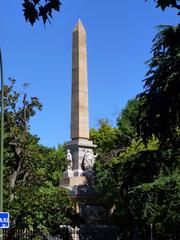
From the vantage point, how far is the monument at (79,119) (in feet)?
101

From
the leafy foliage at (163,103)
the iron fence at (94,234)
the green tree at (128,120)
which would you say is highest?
the green tree at (128,120)

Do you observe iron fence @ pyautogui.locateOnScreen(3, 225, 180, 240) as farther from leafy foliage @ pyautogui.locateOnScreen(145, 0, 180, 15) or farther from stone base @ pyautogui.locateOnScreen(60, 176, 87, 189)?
leafy foliage @ pyautogui.locateOnScreen(145, 0, 180, 15)

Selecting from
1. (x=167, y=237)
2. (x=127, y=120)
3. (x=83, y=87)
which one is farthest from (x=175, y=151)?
(x=127, y=120)

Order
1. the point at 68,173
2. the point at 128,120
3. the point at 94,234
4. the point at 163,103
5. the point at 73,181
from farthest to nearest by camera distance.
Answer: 1. the point at 128,120
2. the point at 68,173
3. the point at 73,181
4. the point at 94,234
5. the point at 163,103

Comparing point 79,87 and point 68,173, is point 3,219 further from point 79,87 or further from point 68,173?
point 68,173

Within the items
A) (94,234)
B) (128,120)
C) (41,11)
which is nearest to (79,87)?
(94,234)

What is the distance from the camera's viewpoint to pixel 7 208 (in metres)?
21.2

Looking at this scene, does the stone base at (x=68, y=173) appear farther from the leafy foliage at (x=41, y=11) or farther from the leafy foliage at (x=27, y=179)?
the leafy foliage at (x=41, y=11)

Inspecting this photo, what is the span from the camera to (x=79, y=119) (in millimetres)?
30469

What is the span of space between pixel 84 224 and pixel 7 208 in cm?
794

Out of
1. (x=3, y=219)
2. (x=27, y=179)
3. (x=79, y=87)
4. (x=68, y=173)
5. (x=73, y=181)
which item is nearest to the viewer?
(x=3, y=219)

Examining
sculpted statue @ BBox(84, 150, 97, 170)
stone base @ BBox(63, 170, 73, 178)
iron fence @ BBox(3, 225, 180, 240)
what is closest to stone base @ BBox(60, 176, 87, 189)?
stone base @ BBox(63, 170, 73, 178)

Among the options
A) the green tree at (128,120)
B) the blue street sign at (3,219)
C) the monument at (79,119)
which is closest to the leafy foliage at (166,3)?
the blue street sign at (3,219)

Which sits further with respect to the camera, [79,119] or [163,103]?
[79,119]
